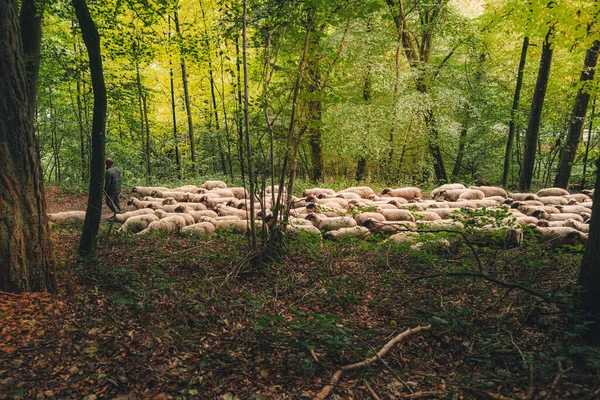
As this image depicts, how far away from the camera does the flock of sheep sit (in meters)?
7.53

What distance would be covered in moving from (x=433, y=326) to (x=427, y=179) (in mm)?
17353

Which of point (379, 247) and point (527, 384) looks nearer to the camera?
point (527, 384)

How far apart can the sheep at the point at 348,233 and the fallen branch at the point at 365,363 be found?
4488 millimetres

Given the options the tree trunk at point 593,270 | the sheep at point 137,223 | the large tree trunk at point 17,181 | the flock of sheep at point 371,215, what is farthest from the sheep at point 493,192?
the large tree trunk at point 17,181

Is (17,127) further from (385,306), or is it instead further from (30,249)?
(385,306)

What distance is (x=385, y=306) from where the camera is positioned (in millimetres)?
4586

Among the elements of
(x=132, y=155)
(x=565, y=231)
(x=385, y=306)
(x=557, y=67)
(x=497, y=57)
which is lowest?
(x=385, y=306)

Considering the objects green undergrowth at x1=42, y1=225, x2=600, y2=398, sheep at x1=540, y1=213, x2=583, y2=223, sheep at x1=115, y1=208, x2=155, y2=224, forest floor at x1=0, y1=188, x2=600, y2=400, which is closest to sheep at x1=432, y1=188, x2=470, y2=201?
sheep at x1=540, y1=213, x2=583, y2=223

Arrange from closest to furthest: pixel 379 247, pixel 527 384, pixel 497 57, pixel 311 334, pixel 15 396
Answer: pixel 15 396 → pixel 527 384 → pixel 311 334 → pixel 379 247 → pixel 497 57

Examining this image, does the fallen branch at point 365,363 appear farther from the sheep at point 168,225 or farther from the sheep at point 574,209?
the sheep at point 574,209

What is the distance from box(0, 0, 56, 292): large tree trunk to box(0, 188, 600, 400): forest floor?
0.30 meters

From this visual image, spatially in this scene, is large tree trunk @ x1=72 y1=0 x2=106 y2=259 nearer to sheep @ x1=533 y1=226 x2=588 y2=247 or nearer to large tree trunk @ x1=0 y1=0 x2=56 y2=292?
large tree trunk @ x1=0 y1=0 x2=56 y2=292


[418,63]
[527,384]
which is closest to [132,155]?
[418,63]

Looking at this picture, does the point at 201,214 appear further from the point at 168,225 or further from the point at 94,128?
the point at 94,128
